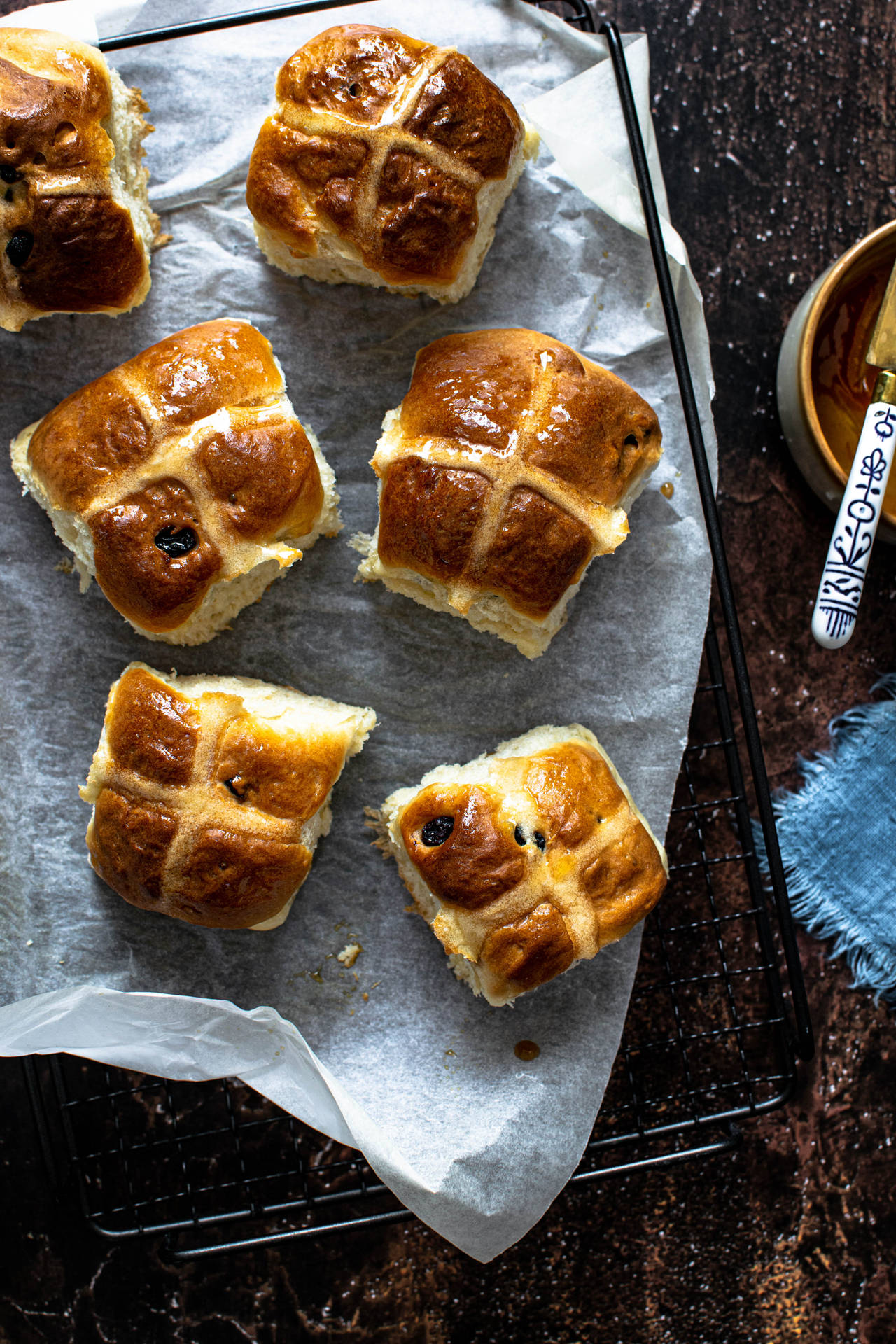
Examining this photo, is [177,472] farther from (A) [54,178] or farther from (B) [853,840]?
(B) [853,840]

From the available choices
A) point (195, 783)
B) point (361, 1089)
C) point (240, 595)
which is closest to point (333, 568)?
point (240, 595)

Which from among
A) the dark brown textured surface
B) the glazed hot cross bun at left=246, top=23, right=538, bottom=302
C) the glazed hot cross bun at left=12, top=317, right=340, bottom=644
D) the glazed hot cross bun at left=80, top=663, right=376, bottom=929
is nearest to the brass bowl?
the dark brown textured surface

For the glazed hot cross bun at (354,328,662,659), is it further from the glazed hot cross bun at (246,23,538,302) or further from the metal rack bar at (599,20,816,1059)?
the glazed hot cross bun at (246,23,538,302)

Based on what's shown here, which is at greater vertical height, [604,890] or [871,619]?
[871,619]

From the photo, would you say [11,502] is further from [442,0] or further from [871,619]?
[871,619]

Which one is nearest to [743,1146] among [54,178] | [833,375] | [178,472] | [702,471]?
[702,471]

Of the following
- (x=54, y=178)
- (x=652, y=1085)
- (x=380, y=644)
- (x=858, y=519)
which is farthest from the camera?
(x=652, y=1085)
